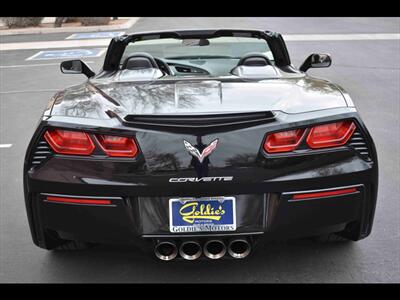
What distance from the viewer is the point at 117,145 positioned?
2.47 m

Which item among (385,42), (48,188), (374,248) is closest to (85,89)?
(48,188)

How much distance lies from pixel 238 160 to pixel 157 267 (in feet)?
3.40

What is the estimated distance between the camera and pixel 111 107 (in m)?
2.63

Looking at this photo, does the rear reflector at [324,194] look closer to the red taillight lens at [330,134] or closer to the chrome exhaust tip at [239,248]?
the red taillight lens at [330,134]

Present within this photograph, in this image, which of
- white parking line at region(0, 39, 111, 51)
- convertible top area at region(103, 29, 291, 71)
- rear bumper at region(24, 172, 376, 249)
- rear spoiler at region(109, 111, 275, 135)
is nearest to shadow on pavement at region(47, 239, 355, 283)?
rear bumper at region(24, 172, 376, 249)

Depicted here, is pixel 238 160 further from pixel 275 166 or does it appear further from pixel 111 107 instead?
pixel 111 107

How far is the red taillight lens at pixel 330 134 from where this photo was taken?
2512 mm

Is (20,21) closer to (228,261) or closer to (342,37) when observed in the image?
(342,37)

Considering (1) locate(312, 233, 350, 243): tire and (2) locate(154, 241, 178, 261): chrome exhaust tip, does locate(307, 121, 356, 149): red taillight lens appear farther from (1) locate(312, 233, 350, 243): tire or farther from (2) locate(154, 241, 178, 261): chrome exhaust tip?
(2) locate(154, 241, 178, 261): chrome exhaust tip

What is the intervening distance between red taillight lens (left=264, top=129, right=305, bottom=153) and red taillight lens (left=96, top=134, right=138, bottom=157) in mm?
658

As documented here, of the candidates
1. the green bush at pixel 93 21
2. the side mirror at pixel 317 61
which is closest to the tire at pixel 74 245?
the side mirror at pixel 317 61

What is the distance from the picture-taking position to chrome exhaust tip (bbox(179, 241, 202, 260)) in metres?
2.53

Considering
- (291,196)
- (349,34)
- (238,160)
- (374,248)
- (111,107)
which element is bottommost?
(349,34)

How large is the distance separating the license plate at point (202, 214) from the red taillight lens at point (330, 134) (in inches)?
20.2
